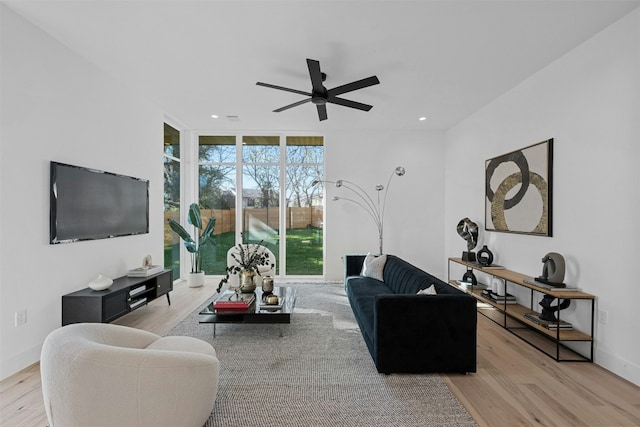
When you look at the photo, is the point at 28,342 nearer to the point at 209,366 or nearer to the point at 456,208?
the point at 209,366

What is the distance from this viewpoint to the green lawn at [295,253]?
20.7 feet

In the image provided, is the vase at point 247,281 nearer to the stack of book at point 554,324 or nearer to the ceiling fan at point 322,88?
the ceiling fan at point 322,88

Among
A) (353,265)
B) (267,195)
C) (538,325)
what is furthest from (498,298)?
(267,195)

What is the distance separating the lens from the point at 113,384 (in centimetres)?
162

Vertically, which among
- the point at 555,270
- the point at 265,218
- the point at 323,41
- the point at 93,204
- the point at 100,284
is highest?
the point at 323,41

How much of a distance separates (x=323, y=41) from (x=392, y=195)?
149 inches

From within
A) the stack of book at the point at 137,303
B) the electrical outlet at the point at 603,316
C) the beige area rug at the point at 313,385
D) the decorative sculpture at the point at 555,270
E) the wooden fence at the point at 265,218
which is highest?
the wooden fence at the point at 265,218

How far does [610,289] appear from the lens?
8.80 ft

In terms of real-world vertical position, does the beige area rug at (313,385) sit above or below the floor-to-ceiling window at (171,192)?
below

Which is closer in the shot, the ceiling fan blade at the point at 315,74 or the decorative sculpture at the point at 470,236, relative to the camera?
the ceiling fan blade at the point at 315,74

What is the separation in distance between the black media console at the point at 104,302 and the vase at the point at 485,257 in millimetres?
4498

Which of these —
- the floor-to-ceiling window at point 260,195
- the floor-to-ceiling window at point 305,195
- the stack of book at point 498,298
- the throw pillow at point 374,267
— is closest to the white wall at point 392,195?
the floor-to-ceiling window at point 305,195

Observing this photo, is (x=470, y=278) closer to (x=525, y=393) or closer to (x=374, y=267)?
(x=374, y=267)

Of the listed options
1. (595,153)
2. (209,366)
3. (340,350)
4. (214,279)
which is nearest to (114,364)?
(209,366)
